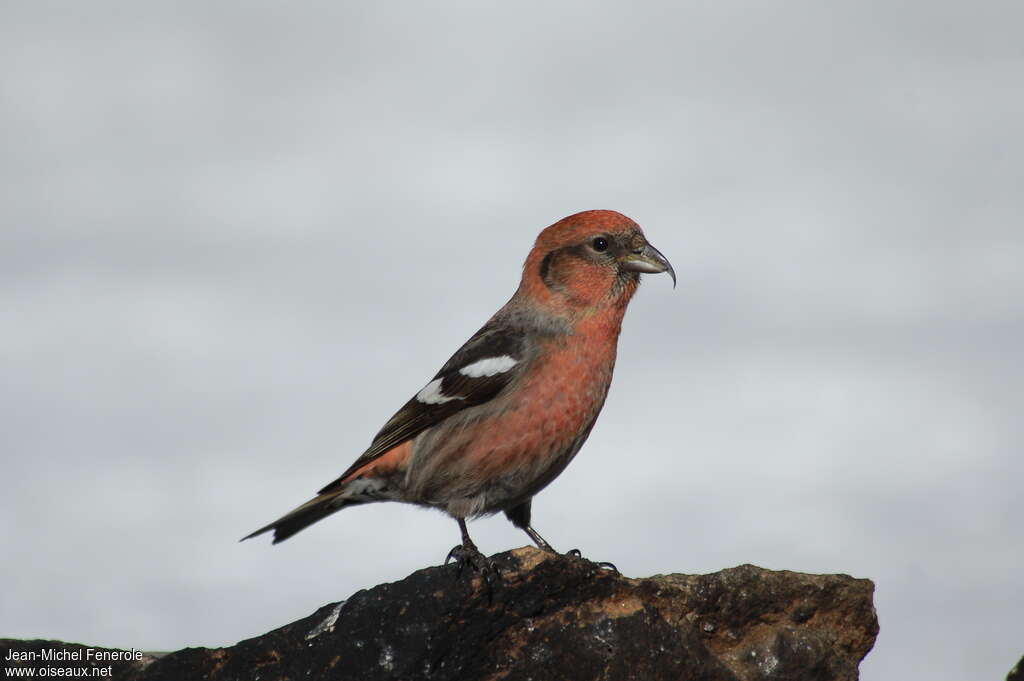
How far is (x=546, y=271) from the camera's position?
26.8 feet

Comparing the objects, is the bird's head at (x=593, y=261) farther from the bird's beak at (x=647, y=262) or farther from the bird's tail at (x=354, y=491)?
the bird's tail at (x=354, y=491)

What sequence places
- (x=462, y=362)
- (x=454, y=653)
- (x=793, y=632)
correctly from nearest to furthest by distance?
(x=454, y=653) → (x=793, y=632) → (x=462, y=362)

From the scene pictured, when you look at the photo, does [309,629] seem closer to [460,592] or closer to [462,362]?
[460,592]

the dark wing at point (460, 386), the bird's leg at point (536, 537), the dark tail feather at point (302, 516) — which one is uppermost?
the dark wing at point (460, 386)

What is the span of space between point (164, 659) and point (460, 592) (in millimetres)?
1657

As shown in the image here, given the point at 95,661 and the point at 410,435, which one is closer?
the point at 95,661

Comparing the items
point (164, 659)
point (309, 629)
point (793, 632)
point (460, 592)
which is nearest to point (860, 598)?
point (793, 632)

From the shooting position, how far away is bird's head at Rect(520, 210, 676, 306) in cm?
797

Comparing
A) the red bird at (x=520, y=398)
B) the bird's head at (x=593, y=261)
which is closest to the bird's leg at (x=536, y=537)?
the red bird at (x=520, y=398)

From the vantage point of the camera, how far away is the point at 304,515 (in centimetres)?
825

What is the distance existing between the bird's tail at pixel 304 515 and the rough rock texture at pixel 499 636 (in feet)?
5.68

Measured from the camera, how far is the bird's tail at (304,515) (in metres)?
8.16

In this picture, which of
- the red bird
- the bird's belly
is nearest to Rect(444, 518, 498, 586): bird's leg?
the red bird

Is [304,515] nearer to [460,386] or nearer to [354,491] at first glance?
[354,491]
